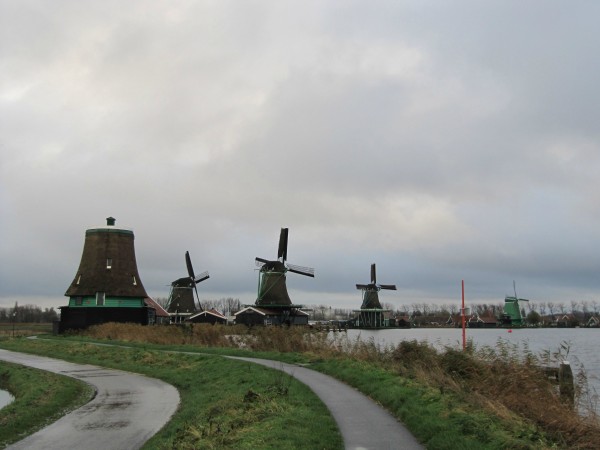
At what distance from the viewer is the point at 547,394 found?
533 inches

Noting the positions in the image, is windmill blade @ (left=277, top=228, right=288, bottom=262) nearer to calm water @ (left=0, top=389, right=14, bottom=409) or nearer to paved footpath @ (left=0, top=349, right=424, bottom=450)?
calm water @ (left=0, top=389, right=14, bottom=409)

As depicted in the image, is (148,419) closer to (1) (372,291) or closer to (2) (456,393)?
(2) (456,393)

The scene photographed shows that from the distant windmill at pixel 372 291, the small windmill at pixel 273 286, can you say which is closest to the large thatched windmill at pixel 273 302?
the small windmill at pixel 273 286

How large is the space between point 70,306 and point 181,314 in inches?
946

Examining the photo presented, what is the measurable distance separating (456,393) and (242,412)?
480 cm

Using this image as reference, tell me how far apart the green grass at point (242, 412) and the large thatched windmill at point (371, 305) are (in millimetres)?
92339

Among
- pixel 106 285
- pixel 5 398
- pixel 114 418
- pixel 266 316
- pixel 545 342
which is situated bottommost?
pixel 5 398

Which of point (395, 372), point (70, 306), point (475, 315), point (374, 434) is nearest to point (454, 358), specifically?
point (395, 372)

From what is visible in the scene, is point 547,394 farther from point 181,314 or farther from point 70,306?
point 181,314

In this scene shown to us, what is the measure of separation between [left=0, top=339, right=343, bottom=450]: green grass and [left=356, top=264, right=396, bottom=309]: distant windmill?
92116 mm

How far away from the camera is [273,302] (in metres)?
72.4

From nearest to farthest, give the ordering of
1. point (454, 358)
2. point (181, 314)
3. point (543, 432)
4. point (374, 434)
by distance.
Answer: point (543, 432)
point (374, 434)
point (454, 358)
point (181, 314)

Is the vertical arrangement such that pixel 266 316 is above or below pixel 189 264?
below

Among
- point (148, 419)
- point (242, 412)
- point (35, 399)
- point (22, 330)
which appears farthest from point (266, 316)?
point (242, 412)
